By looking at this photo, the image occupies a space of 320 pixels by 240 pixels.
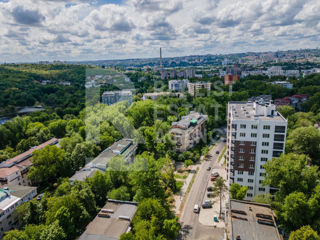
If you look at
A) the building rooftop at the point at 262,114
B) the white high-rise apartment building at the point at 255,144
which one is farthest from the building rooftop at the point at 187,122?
the white high-rise apartment building at the point at 255,144

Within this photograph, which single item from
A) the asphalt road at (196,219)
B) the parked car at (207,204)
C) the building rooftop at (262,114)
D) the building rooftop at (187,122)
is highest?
the building rooftop at (262,114)

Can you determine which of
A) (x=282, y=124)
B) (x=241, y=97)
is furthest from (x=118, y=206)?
(x=241, y=97)

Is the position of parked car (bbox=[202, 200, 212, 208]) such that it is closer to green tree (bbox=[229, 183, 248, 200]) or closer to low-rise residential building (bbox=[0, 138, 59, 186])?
green tree (bbox=[229, 183, 248, 200])

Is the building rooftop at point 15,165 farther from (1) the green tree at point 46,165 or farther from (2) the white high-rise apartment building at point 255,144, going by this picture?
(2) the white high-rise apartment building at point 255,144

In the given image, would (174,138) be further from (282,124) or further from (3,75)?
(3,75)

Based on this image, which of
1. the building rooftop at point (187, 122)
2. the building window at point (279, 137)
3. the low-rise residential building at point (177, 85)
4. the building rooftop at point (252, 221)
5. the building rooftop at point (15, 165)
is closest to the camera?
the building rooftop at point (252, 221)

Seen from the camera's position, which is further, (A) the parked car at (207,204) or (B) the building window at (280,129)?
(A) the parked car at (207,204)

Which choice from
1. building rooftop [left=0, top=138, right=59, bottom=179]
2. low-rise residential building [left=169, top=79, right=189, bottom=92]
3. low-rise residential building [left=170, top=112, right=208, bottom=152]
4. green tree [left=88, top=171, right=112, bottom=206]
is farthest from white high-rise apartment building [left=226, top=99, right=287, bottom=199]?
low-rise residential building [left=169, top=79, right=189, bottom=92]
